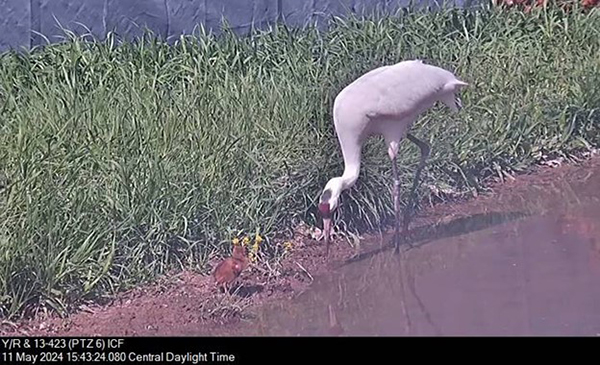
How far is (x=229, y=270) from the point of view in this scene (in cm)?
614

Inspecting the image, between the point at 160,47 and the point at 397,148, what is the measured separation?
2426 millimetres

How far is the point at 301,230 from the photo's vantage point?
715cm

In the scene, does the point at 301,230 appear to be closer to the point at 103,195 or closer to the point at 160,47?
the point at 103,195

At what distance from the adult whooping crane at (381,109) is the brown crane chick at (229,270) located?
0.72 m

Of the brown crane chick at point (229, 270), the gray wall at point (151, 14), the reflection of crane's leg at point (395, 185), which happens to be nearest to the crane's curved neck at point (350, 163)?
the reflection of crane's leg at point (395, 185)

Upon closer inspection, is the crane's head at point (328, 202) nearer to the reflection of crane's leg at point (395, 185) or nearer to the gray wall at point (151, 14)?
the reflection of crane's leg at point (395, 185)

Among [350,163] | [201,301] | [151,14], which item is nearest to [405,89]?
[350,163]

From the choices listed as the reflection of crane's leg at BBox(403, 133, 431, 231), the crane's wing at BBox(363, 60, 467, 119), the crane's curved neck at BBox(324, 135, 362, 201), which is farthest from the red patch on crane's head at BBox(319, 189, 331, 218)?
the reflection of crane's leg at BBox(403, 133, 431, 231)

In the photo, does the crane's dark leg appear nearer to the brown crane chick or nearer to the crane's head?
the crane's head

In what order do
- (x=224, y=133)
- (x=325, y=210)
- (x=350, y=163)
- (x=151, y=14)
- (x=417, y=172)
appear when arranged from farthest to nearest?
1. (x=151, y=14)
2. (x=417, y=172)
3. (x=224, y=133)
4. (x=350, y=163)
5. (x=325, y=210)

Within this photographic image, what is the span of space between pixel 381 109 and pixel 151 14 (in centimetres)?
302

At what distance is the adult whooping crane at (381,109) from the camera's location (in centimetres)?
701

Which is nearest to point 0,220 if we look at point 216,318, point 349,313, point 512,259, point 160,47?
point 216,318

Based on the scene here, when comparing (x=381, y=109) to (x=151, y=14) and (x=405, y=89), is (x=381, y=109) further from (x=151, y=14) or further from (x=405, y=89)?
(x=151, y=14)
